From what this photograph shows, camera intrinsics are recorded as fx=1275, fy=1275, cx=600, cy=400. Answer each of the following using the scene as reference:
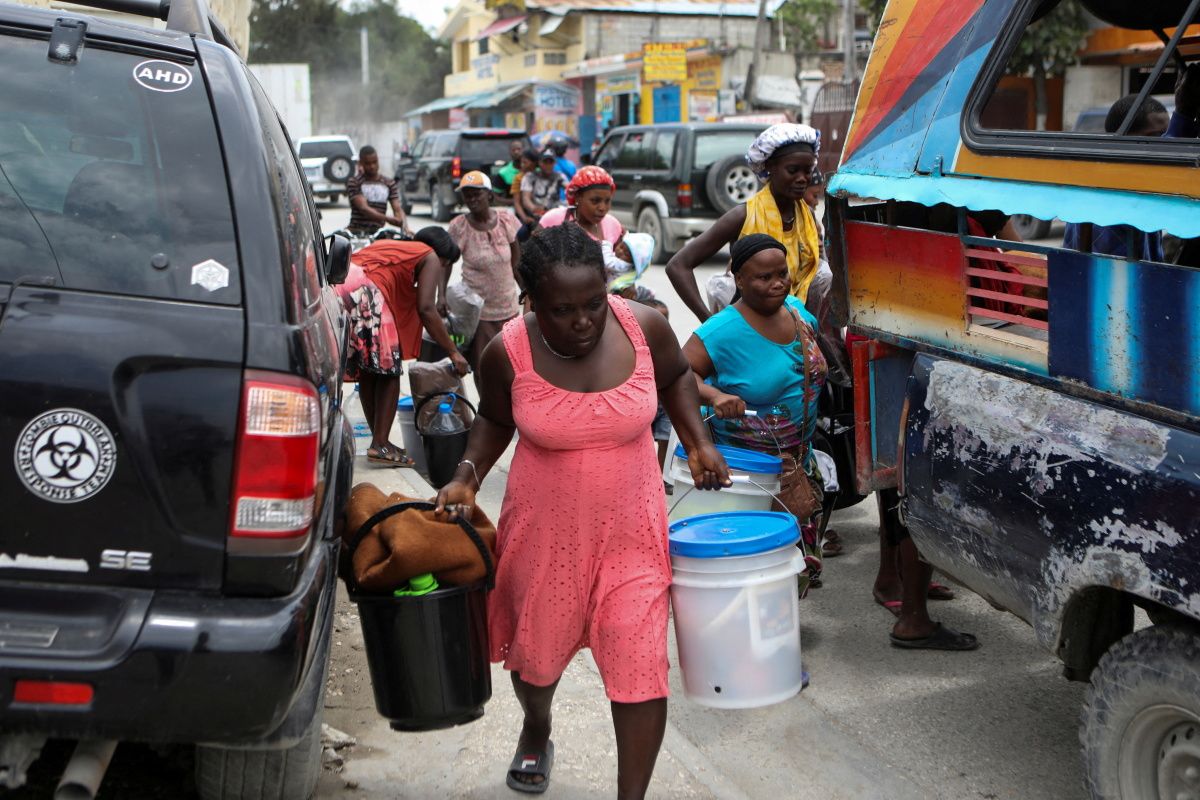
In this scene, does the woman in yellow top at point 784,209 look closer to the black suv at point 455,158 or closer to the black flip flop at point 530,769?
the black flip flop at point 530,769

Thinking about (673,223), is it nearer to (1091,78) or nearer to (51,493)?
(1091,78)

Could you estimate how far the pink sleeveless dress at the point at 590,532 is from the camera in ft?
10.00

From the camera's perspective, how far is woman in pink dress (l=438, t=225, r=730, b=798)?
3033 millimetres

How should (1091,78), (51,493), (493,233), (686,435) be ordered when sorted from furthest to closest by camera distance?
(1091,78), (493,233), (686,435), (51,493)

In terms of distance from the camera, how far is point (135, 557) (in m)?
2.44

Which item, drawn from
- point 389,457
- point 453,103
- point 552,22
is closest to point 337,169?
point 552,22

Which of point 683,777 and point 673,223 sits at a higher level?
point 673,223

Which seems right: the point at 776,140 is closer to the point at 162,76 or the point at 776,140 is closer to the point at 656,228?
the point at 162,76

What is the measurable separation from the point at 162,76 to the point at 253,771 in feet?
5.37

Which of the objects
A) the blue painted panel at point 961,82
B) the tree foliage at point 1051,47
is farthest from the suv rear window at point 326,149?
the blue painted panel at point 961,82

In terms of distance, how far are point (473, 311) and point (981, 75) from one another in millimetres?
4720

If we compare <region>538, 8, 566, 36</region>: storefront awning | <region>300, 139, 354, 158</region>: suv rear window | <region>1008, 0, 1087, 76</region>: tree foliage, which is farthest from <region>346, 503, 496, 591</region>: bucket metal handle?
<region>538, 8, 566, 36</region>: storefront awning

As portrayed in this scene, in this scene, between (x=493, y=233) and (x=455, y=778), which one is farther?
(x=493, y=233)

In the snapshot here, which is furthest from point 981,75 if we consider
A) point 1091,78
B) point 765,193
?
point 1091,78
